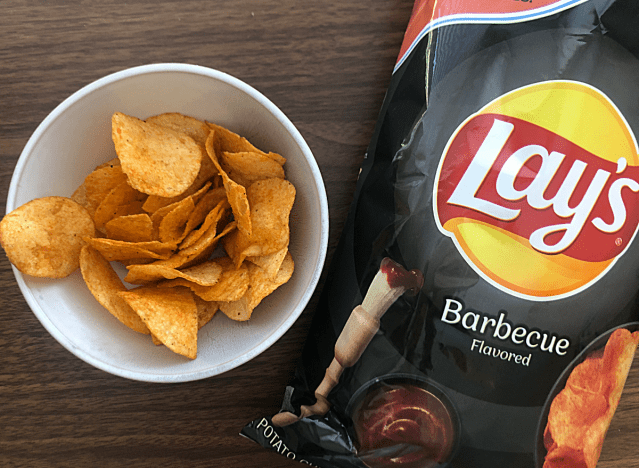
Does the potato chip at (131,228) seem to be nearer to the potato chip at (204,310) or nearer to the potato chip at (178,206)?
the potato chip at (178,206)

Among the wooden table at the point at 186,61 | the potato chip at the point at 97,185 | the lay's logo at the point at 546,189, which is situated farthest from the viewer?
the wooden table at the point at 186,61

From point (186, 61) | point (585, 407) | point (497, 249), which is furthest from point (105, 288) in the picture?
point (585, 407)

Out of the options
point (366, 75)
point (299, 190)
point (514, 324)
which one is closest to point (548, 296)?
point (514, 324)

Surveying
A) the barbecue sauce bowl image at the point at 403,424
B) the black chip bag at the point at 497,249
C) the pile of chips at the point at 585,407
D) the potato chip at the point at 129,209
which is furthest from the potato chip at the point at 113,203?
the pile of chips at the point at 585,407

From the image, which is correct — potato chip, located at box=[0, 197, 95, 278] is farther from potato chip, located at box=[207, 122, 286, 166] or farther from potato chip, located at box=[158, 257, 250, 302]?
potato chip, located at box=[207, 122, 286, 166]

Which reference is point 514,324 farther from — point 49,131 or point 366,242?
point 49,131
